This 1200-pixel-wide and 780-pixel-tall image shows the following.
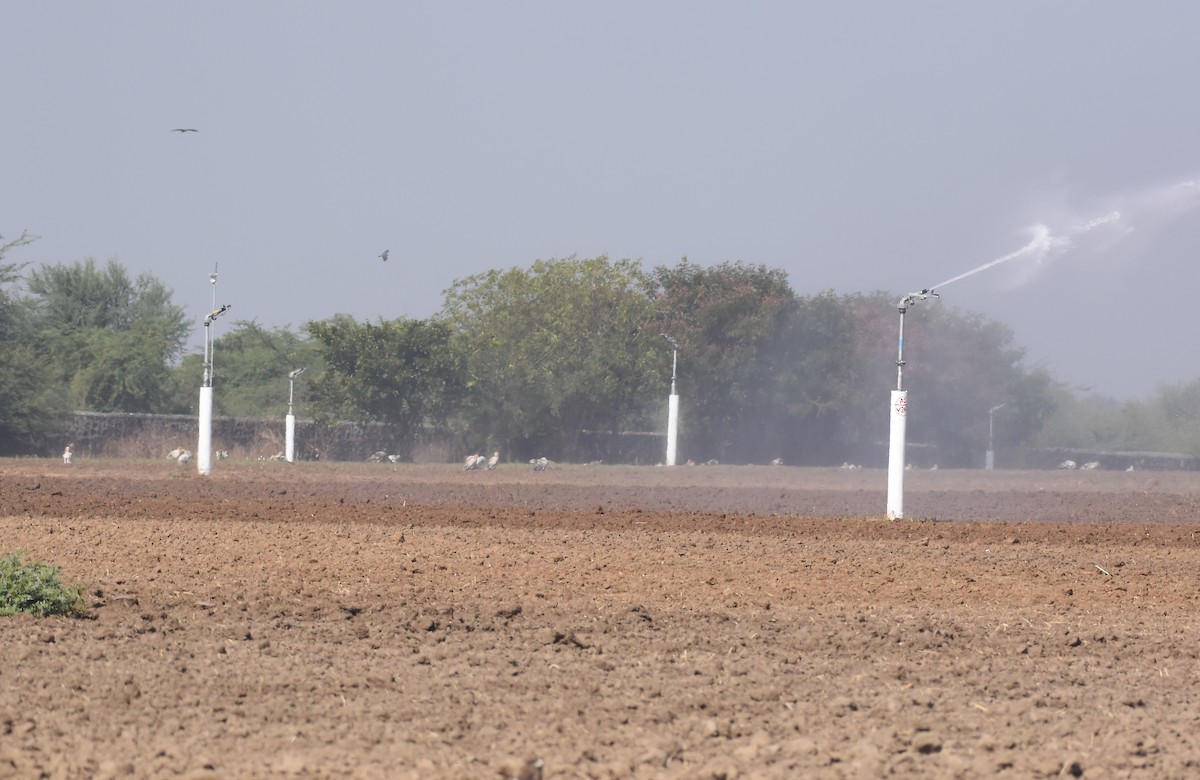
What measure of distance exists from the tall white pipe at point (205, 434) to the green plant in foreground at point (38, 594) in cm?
1856

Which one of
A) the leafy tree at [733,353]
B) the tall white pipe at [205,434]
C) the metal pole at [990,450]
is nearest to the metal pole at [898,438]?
the tall white pipe at [205,434]

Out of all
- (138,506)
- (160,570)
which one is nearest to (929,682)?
(160,570)

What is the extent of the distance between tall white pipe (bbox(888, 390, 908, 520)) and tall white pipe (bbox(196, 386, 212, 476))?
48.2 ft

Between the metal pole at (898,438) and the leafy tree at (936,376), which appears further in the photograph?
the leafy tree at (936,376)

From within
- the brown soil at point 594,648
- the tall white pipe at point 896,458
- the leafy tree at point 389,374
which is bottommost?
the brown soil at point 594,648

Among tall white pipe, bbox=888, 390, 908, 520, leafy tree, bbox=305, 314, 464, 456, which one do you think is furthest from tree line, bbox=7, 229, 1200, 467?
tall white pipe, bbox=888, 390, 908, 520

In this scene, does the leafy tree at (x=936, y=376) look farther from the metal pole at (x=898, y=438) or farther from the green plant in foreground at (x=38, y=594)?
the green plant in foreground at (x=38, y=594)

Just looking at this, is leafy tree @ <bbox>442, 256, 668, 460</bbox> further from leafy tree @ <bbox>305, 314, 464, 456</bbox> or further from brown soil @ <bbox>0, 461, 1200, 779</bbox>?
brown soil @ <bbox>0, 461, 1200, 779</bbox>

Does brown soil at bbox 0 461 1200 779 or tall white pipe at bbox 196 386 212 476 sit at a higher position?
tall white pipe at bbox 196 386 212 476

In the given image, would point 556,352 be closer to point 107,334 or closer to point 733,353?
point 733,353

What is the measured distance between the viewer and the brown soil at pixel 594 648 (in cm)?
670

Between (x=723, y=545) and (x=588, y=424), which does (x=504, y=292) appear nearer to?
(x=588, y=424)

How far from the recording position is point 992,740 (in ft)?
22.9

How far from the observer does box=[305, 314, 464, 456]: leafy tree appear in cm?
4575
